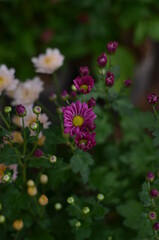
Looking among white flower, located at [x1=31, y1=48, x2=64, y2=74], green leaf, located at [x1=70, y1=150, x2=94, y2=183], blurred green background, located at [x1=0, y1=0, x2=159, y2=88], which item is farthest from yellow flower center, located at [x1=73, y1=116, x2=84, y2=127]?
blurred green background, located at [x1=0, y1=0, x2=159, y2=88]

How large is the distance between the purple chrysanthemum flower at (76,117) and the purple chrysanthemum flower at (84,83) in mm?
30

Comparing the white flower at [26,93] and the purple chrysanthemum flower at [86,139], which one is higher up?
the white flower at [26,93]

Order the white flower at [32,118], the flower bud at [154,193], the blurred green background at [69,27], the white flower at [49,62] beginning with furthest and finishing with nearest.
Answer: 1. the blurred green background at [69,27]
2. the white flower at [49,62]
3. the white flower at [32,118]
4. the flower bud at [154,193]

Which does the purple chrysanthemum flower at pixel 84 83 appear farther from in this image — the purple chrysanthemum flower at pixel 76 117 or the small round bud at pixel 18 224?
the small round bud at pixel 18 224

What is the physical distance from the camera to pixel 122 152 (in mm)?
1283

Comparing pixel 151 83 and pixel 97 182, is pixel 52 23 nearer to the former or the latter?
pixel 151 83

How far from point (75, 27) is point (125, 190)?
3.82 feet

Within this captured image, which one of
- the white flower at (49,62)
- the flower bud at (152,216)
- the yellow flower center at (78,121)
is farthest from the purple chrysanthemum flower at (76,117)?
the white flower at (49,62)

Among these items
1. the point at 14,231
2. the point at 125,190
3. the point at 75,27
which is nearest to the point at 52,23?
the point at 75,27

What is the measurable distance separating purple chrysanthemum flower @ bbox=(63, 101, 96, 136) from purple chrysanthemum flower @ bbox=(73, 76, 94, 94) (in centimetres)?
3

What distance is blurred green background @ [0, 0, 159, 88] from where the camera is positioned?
2.02 meters

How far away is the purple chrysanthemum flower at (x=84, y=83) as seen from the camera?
832mm

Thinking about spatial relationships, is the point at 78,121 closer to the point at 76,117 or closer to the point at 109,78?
the point at 76,117

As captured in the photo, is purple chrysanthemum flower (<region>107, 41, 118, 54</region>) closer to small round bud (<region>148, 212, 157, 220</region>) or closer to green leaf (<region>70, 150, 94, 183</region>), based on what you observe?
green leaf (<region>70, 150, 94, 183</region>)
